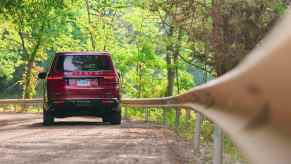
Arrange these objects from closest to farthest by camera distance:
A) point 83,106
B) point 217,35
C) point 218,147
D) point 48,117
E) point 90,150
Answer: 1. point 218,147
2. point 90,150
3. point 217,35
4. point 83,106
5. point 48,117

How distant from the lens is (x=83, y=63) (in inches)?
713

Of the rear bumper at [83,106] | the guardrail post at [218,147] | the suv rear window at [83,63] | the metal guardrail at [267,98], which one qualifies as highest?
the metal guardrail at [267,98]

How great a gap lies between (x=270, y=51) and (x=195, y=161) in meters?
6.50

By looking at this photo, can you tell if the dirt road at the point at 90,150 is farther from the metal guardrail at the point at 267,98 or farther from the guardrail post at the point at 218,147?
the metal guardrail at the point at 267,98

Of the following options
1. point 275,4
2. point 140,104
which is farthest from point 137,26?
point 275,4

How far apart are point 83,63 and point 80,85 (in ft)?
1.85

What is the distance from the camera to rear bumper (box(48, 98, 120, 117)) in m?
18.0

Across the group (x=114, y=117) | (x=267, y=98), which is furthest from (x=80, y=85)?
(x=267, y=98)

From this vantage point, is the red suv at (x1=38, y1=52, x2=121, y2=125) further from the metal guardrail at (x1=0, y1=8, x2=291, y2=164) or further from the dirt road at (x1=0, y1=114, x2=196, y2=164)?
the metal guardrail at (x1=0, y1=8, x2=291, y2=164)

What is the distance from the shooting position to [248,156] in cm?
254

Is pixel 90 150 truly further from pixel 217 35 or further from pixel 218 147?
pixel 217 35

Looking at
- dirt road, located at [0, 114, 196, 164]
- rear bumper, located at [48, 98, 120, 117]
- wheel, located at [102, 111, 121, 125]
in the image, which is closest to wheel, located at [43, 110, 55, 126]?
rear bumper, located at [48, 98, 120, 117]

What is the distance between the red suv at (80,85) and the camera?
1802 centimetres

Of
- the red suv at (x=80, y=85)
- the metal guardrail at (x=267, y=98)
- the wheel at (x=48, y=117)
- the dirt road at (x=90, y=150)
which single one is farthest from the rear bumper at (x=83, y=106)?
the metal guardrail at (x=267, y=98)
